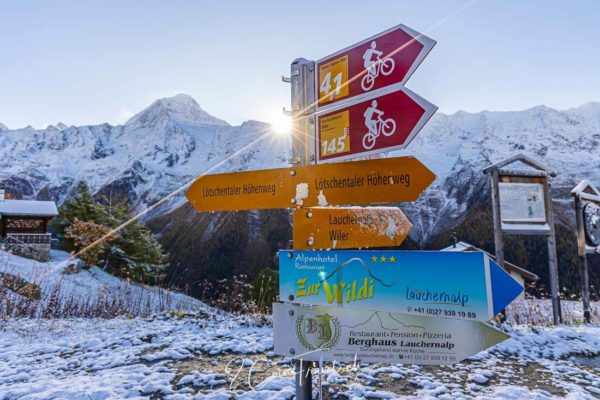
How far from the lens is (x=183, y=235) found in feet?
243

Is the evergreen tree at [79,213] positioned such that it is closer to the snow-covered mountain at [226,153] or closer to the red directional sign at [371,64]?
the snow-covered mountain at [226,153]

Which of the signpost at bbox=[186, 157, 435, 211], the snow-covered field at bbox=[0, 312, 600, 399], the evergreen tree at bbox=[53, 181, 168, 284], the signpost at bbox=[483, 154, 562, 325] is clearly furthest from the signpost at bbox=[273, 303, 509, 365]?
the evergreen tree at bbox=[53, 181, 168, 284]

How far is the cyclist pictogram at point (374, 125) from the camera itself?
2502mm

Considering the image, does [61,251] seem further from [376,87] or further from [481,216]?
[481,216]

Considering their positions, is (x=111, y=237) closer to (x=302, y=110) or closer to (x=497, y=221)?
(x=497, y=221)

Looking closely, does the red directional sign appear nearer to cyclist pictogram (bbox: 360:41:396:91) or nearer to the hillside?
cyclist pictogram (bbox: 360:41:396:91)

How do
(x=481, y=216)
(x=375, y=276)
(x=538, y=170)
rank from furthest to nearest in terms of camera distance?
(x=481, y=216)
(x=538, y=170)
(x=375, y=276)

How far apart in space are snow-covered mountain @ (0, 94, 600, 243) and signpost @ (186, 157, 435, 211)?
109ft

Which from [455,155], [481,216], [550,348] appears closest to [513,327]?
[550,348]

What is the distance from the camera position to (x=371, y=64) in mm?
2633

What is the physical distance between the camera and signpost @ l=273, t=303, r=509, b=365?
206 centimetres

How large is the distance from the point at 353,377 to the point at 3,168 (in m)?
118

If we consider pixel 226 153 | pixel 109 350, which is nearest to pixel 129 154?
pixel 226 153

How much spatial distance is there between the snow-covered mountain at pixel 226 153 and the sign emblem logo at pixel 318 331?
33.9 meters
